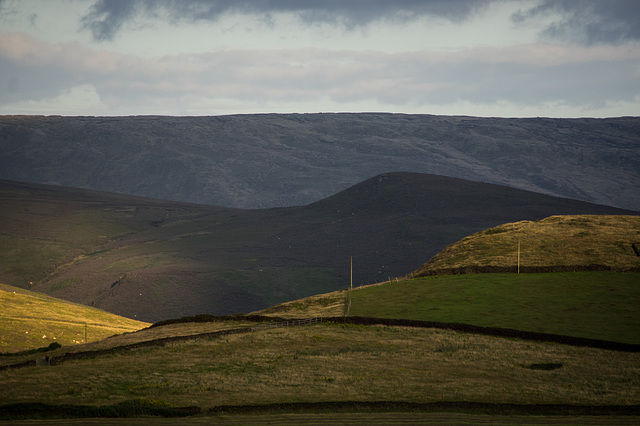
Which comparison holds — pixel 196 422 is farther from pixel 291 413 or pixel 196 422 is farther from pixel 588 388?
pixel 588 388

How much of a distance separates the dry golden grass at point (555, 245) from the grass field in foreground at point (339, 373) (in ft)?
124

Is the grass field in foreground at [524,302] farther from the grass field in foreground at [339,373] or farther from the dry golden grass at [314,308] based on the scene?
the grass field in foreground at [339,373]

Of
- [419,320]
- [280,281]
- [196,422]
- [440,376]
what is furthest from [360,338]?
[280,281]

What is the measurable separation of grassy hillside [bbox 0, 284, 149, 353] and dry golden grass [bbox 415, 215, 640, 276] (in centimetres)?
5180

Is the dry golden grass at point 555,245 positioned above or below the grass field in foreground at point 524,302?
above

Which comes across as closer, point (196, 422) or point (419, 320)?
point (196, 422)

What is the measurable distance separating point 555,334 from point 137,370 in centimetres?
3906

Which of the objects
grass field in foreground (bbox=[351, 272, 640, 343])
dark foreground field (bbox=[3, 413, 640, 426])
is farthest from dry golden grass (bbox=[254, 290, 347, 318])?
dark foreground field (bbox=[3, 413, 640, 426])

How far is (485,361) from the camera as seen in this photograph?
5184cm

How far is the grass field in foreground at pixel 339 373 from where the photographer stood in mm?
40656

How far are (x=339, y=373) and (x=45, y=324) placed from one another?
2242 inches

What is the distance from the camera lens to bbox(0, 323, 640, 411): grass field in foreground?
40656 millimetres

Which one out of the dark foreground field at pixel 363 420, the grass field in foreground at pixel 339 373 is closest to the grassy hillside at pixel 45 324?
the grass field in foreground at pixel 339 373

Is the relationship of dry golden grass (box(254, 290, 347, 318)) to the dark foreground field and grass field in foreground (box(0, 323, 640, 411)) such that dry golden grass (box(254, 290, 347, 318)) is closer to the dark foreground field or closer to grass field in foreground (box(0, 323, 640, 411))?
grass field in foreground (box(0, 323, 640, 411))
